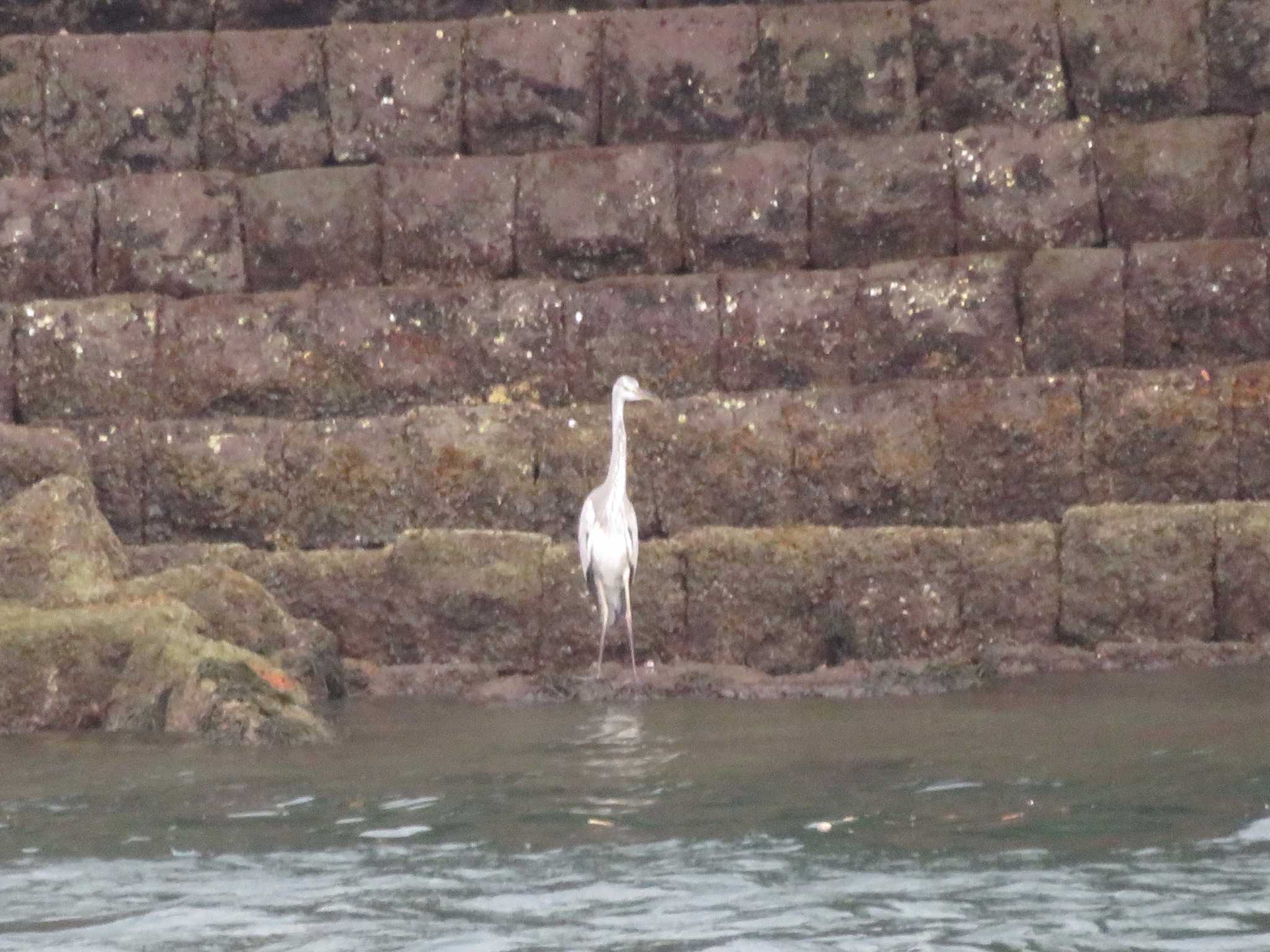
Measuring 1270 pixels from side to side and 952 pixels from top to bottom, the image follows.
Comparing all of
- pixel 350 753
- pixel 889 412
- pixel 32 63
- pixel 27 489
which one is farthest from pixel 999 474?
pixel 32 63

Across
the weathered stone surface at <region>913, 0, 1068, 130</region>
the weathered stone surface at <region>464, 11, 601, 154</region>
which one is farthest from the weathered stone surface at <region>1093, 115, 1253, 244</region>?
the weathered stone surface at <region>464, 11, 601, 154</region>

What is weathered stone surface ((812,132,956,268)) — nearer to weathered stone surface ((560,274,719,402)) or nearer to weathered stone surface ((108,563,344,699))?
weathered stone surface ((560,274,719,402))

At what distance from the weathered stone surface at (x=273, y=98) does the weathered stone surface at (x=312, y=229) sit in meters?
0.37

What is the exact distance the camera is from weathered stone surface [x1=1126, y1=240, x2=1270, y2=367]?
11.9m

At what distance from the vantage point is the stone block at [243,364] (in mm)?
12516

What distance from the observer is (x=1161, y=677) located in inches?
412

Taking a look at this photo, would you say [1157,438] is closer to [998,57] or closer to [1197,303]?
[1197,303]

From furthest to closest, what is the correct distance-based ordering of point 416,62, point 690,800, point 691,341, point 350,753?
1. point 416,62
2. point 691,341
3. point 350,753
4. point 690,800

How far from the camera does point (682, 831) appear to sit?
735 cm

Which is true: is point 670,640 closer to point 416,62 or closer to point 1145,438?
point 1145,438

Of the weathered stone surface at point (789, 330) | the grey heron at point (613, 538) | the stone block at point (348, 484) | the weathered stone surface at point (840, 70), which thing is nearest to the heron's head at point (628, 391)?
the grey heron at point (613, 538)

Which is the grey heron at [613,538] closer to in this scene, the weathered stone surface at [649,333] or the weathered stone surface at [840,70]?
the weathered stone surface at [649,333]

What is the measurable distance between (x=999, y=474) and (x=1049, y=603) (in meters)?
0.93

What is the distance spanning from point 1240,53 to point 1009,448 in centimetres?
280
